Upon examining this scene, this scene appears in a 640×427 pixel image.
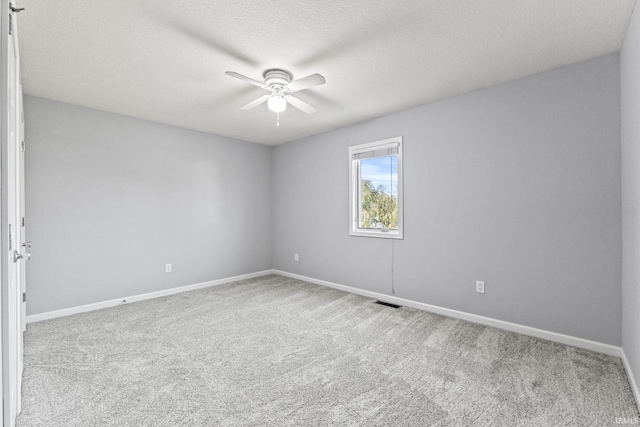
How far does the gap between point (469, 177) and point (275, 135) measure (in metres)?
3.00

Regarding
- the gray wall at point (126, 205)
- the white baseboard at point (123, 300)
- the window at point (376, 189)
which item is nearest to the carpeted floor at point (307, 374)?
the white baseboard at point (123, 300)

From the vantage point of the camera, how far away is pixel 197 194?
181 inches

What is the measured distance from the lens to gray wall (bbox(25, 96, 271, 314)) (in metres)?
3.29

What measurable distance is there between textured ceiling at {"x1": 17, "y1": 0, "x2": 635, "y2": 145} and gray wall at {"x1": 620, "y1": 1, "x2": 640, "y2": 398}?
0.75ft

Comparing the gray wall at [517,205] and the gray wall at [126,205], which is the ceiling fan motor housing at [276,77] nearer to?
the gray wall at [517,205]

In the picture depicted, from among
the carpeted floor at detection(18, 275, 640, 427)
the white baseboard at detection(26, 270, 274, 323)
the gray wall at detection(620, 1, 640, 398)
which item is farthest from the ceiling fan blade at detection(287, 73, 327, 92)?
the white baseboard at detection(26, 270, 274, 323)

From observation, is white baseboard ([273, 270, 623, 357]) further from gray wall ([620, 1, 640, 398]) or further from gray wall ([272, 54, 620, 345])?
gray wall ([620, 1, 640, 398])

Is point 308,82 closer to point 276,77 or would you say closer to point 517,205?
point 276,77

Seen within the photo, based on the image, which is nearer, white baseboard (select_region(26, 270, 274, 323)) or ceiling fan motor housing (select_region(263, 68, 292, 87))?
ceiling fan motor housing (select_region(263, 68, 292, 87))

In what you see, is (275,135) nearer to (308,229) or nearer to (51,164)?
(308,229)

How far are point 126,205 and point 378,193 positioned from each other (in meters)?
3.33

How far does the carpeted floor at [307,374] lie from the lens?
172cm

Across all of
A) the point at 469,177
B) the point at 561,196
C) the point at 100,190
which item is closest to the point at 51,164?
the point at 100,190

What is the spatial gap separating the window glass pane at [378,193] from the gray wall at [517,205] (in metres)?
0.23
